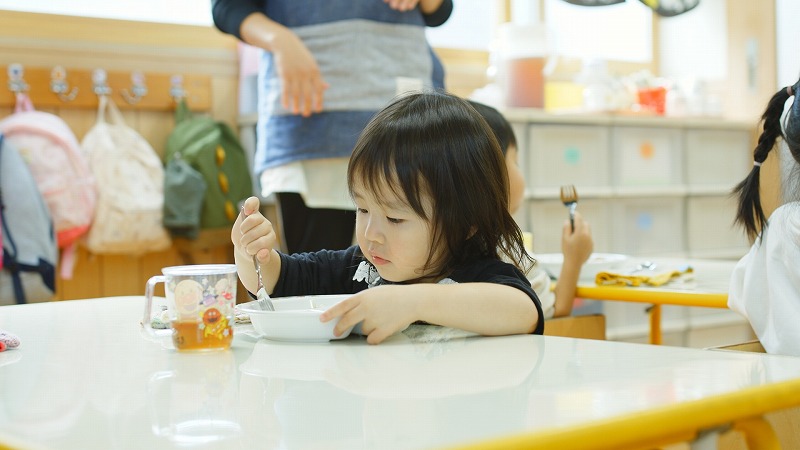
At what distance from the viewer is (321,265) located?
1.26 metres

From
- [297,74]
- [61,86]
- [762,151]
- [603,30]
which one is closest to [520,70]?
[603,30]

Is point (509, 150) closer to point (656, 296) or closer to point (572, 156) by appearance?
point (656, 296)

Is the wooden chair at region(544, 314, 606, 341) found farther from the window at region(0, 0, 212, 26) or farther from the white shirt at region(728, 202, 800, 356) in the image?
the window at region(0, 0, 212, 26)

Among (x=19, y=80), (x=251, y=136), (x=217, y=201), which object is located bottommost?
(x=217, y=201)

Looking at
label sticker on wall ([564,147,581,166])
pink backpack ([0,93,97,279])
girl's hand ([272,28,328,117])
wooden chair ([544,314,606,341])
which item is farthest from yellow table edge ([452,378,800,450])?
label sticker on wall ([564,147,581,166])

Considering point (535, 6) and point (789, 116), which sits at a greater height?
point (535, 6)

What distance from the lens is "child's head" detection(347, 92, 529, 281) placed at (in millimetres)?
1059

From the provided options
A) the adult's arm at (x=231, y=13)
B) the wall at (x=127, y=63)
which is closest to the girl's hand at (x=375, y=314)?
the adult's arm at (x=231, y=13)

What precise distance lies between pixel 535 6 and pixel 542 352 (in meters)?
3.41

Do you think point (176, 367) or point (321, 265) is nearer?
point (176, 367)

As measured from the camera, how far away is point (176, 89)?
9.62 feet

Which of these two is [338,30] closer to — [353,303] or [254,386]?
[353,303]

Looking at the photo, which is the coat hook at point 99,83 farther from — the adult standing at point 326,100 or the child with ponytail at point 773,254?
the child with ponytail at point 773,254

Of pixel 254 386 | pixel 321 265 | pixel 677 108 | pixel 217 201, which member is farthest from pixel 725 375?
pixel 677 108
